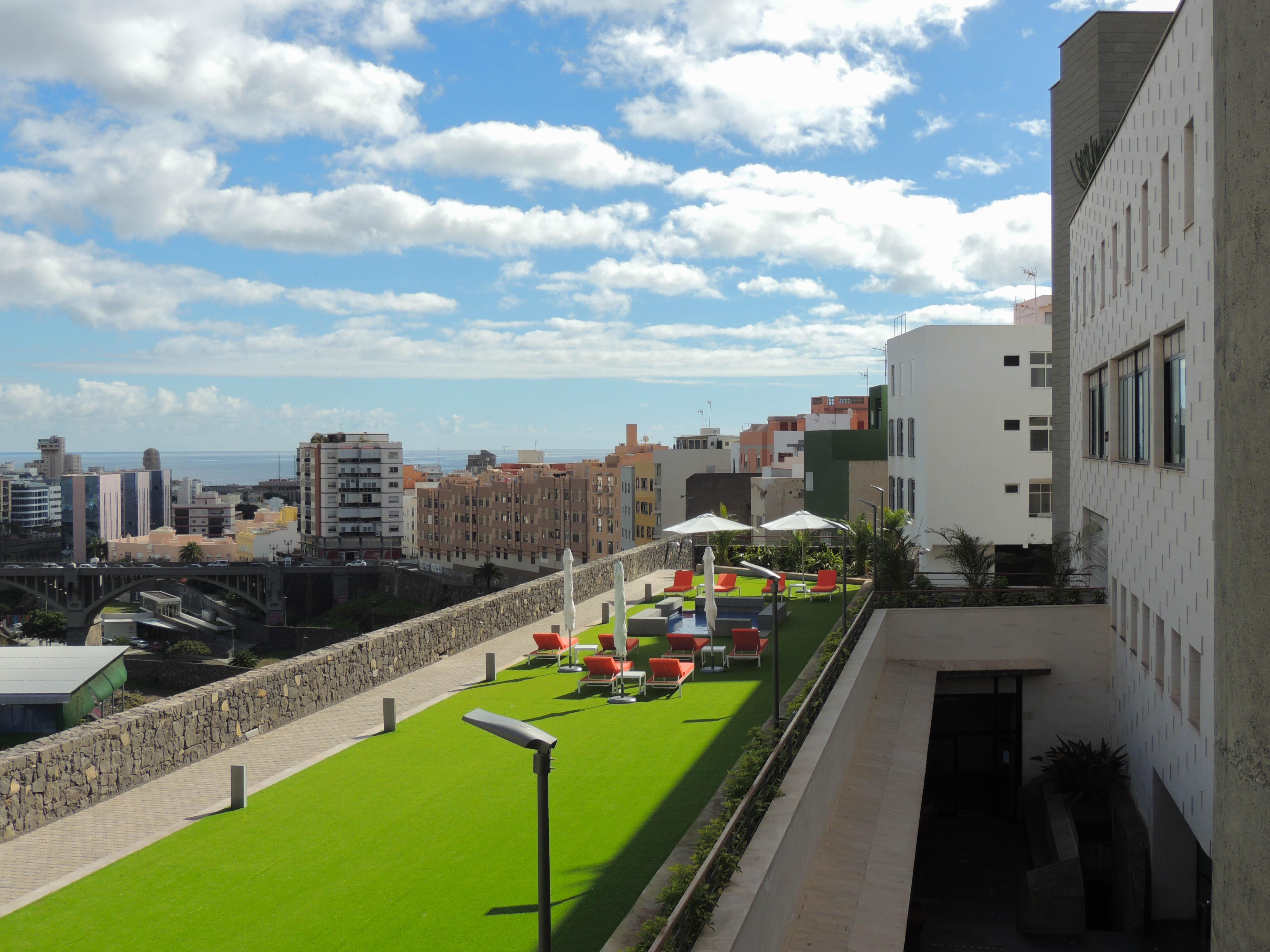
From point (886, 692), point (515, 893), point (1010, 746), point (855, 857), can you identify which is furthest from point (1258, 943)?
point (1010, 746)

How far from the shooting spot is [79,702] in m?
18.2

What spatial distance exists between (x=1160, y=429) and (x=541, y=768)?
12985 millimetres

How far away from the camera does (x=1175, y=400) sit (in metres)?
14.8

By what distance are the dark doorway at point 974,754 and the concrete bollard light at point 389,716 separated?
46.8 ft

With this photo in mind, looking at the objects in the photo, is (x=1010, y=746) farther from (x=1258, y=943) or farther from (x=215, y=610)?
(x=215, y=610)

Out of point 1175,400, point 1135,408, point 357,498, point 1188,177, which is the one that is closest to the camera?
point 1188,177

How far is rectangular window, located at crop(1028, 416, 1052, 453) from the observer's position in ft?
117

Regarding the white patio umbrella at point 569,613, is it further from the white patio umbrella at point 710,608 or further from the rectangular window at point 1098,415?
the rectangular window at point 1098,415

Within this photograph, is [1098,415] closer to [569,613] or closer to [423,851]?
[569,613]

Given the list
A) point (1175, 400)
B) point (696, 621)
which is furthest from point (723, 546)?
point (1175, 400)

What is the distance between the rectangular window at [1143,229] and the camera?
→ 1628 centimetres

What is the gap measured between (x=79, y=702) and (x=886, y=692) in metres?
15.2

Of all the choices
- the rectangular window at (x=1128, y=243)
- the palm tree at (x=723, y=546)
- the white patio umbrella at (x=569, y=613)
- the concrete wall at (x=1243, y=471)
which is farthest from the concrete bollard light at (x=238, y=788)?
the palm tree at (x=723, y=546)

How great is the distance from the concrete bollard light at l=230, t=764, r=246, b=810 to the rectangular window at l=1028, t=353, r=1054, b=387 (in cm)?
3092
